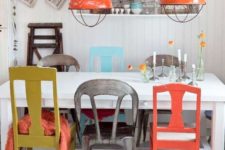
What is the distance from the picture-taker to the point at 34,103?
10.8 feet

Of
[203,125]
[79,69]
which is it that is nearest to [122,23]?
[79,69]

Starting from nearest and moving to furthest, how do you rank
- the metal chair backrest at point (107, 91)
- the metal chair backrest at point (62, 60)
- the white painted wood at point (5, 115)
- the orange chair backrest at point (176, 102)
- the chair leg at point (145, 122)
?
1. the orange chair backrest at point (176, 102)
2. the metal chair backrest at point (107, 91)
3. the white painted wood at point (5, 115)
4. the chair leg at point (145, 122)
5. the metal chair backrest at point (62, 60)

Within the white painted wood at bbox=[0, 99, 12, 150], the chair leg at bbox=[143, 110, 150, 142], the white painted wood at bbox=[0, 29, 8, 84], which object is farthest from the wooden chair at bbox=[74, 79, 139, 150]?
the white painted wood at bbox=[0, 29, 8, 84]

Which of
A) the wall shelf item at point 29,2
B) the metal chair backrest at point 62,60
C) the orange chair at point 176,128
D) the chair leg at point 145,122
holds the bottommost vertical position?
the chair leg at point 145,122

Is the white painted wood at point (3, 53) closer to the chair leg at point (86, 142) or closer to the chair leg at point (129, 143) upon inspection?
the chair leg at point (86, 142)

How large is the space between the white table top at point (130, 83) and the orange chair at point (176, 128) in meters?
0.28

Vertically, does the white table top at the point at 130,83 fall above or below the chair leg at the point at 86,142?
above

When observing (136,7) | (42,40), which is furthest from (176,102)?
(42,40)

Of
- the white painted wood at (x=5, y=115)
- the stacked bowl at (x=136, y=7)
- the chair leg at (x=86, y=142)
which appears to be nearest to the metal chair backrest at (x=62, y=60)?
the stacked bowl at (x=136, y=7)

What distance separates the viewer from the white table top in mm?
3525

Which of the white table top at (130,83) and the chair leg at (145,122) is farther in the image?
the chair leg at (145,122)

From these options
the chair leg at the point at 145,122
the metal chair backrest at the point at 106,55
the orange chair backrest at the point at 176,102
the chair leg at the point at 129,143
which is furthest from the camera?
the metal chair backrest at the point at 106,55

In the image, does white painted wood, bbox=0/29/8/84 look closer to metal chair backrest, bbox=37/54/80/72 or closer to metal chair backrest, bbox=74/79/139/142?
metal chair backrest, bbox=37/54/80/72

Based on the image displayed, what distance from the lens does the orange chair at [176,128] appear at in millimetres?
3184
